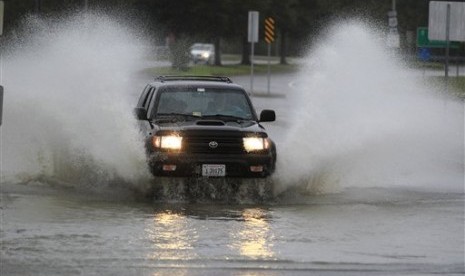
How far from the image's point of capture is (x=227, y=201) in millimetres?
16781

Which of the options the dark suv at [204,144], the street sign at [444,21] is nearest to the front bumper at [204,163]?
the dark suv at [204,144]

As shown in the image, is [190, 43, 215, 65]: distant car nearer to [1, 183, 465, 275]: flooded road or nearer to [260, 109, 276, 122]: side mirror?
[260, 109, 276, 122]: side mirror

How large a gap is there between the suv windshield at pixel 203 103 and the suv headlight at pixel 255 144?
1.15 m

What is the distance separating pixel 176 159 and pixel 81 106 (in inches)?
134

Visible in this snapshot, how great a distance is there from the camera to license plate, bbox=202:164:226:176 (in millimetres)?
16562

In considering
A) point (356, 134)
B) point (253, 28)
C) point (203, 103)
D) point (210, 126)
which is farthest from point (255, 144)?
point (253, 28)

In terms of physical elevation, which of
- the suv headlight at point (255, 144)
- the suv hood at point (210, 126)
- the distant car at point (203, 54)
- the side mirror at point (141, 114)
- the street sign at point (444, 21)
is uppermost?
the street sign at point (444, 21)

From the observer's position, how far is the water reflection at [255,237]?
12.1 metres

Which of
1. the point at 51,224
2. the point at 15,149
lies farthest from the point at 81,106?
the point at 51,224

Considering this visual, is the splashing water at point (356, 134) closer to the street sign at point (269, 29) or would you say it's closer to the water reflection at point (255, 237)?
the water reflection at point (255, 237)

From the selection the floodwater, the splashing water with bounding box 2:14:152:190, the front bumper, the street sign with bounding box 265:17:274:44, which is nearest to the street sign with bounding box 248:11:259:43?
the street sign with bounding box 265:17:274:44

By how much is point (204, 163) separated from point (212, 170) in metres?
0.13

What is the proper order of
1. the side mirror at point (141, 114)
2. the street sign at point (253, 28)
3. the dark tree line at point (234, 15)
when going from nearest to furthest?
the side mirror at point (141, 114), the street sign at point (253, 28), the dark tree line at point (234, 15)

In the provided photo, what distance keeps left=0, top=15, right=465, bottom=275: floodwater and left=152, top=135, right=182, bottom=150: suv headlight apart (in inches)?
24.1
